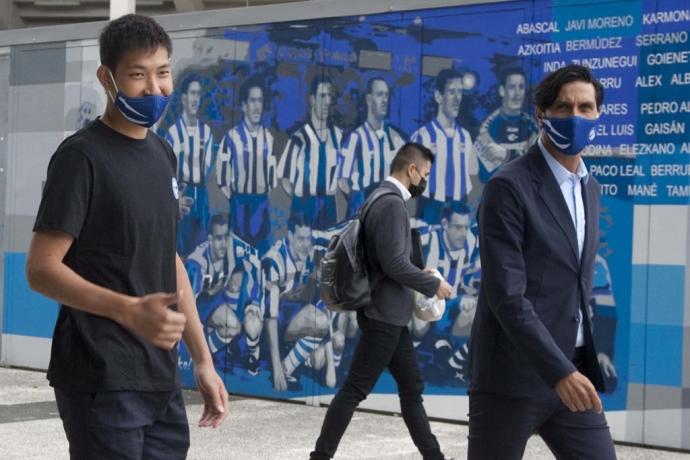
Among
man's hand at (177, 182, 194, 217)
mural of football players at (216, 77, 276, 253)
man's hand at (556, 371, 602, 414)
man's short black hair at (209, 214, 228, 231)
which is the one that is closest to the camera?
man's hand at (556, 371, 602, 414)

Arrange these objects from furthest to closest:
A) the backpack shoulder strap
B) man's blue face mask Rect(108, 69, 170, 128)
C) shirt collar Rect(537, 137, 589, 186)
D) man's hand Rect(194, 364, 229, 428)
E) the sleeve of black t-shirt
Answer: the backpack shoulder strap < shirt collar Rect(537, 137, 589, 186) < man's hand Rect(194, 364, 229, 428) < man's blue face mask Rect(108, 69, 170, 128) < the sleeve of black t-shirt

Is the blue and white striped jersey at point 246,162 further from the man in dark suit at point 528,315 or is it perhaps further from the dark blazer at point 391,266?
the man in dark suit at point 528,315

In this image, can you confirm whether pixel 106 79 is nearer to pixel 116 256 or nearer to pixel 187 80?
pixel 116 256

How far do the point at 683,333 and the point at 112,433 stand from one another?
6322mm

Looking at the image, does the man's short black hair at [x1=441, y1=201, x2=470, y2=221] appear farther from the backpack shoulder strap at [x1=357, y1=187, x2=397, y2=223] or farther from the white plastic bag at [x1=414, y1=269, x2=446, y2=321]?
the backpack shoulder strap at [x1=357, y1=187, x2=397, y2=223]

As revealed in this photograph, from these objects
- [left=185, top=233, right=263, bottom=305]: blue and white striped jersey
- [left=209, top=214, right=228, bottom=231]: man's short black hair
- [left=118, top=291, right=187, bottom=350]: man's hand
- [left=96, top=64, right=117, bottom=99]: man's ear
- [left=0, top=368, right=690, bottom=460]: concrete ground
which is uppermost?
[left=96, top=64, right=117, bottom=99]: man's ear

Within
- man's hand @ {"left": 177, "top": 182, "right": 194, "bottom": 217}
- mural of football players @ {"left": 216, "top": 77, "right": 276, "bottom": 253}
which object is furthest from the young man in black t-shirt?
man's hand @ {"left": 177, "top": 182, "right": 194, "bottom": 217}

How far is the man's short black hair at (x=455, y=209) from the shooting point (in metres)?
10.2

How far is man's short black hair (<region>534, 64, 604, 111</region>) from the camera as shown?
14.8 feet

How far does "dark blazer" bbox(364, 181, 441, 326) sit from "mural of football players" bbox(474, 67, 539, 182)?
235 centimetres

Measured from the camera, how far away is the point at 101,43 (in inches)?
145

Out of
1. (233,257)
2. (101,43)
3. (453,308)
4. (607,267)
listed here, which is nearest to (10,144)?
(233,257)

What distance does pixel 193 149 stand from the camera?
12109mm

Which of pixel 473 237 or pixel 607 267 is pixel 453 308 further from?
pixel 607 267
